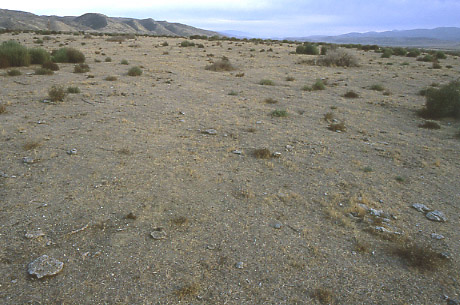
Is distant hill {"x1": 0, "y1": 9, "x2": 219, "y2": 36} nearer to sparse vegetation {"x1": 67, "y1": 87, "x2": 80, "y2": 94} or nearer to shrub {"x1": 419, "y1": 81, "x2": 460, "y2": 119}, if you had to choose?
sparse vegetation {"x1": 67, "y1": 87, "x2": 80, "y2": 94}

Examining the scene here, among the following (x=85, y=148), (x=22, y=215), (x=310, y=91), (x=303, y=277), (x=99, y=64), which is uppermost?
(x=99, y=64)

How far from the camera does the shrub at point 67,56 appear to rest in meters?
17.5

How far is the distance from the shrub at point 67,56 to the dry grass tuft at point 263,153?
16467mm

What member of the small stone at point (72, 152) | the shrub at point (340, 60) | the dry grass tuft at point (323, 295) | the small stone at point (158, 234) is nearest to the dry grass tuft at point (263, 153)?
the small stone at point (158, 234)

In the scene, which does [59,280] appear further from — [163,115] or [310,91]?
[310,91]

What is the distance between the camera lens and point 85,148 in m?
6.47

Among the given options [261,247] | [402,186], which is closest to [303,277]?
[261,247]

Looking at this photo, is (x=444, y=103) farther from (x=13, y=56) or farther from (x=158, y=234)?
(x=13, y=56)

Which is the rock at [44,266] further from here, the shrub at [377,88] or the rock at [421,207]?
the shrub at [377,88]

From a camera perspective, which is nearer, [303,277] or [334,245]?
[303,277]

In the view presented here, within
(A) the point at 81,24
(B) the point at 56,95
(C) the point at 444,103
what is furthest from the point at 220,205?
(A) the point at 81,24

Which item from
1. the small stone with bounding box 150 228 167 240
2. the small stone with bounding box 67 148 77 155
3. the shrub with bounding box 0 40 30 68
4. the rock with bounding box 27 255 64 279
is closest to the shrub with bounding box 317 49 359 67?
the shrub with bounding box 0 40 30 68

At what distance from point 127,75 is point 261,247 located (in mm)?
13608

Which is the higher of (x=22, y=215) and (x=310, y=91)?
(x=310, y=91)
